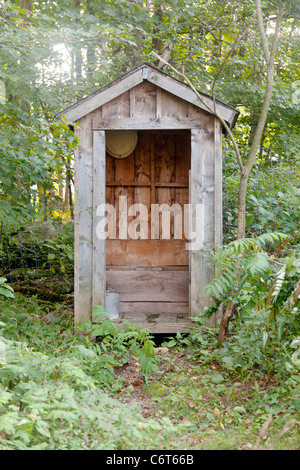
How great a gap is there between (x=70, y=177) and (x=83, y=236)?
439 centimetres

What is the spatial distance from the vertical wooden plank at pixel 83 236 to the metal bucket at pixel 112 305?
0.43 meters

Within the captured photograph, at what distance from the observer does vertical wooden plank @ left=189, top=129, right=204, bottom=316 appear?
5.71m

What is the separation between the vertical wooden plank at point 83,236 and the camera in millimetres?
5766

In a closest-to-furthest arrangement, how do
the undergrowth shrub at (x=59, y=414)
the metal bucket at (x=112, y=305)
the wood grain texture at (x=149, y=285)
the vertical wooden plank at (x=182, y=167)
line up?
the undergrowth shrub at (x=59, y=414)
the metal bucket at (x=112, y=305)
the wood grain texture at (x=149, y=285)
the vertical wooden plank at (x=182, y=167)

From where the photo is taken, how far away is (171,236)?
7879mm

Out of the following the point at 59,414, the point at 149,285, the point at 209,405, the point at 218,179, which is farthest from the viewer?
the point at 149,285

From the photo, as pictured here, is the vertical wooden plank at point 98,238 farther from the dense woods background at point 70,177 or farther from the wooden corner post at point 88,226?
the dense woods background at point 70,177

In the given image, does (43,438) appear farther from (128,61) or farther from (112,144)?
(128,61)

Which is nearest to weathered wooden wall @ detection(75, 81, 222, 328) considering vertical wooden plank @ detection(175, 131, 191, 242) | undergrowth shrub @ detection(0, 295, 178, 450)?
undergrowth shrub @ detection(0, 295, 178, 450)

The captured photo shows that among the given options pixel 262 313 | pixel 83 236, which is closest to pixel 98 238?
pixel 83 236

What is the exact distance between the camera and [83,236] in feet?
18.9

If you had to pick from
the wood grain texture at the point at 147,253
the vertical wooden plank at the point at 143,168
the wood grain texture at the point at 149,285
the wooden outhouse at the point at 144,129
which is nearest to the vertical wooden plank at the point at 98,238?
the wooden outhouse at the point at 144,129

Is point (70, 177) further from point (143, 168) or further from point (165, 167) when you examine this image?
point (165, 167)

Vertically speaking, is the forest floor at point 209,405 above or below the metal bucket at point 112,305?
below
